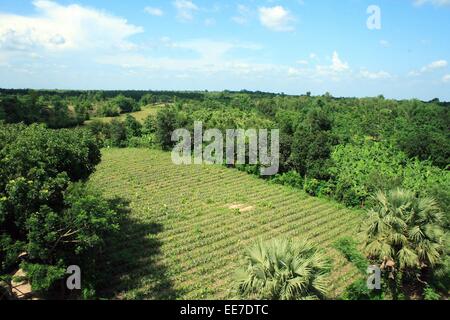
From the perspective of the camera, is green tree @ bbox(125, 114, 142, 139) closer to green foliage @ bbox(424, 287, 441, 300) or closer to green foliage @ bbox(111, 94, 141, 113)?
green foliage @ bbox(111, 94, 141, 113)

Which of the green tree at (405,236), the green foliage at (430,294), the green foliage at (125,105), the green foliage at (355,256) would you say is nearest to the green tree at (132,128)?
the green foliage at (125,105)

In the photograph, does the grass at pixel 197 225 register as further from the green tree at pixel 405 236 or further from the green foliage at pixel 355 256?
the green tree at pixel 405 236

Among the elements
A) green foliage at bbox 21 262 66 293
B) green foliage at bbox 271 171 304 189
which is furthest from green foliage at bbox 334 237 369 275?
green foliage at bbox 271 171 304 189

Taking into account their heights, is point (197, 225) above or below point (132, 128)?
below

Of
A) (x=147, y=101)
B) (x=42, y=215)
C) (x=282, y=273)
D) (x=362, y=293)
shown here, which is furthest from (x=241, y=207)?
(x=147, y=101)

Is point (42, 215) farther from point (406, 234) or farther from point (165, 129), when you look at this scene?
point (165, 129)

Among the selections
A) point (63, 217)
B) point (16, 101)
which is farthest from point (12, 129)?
point (16, 101)
